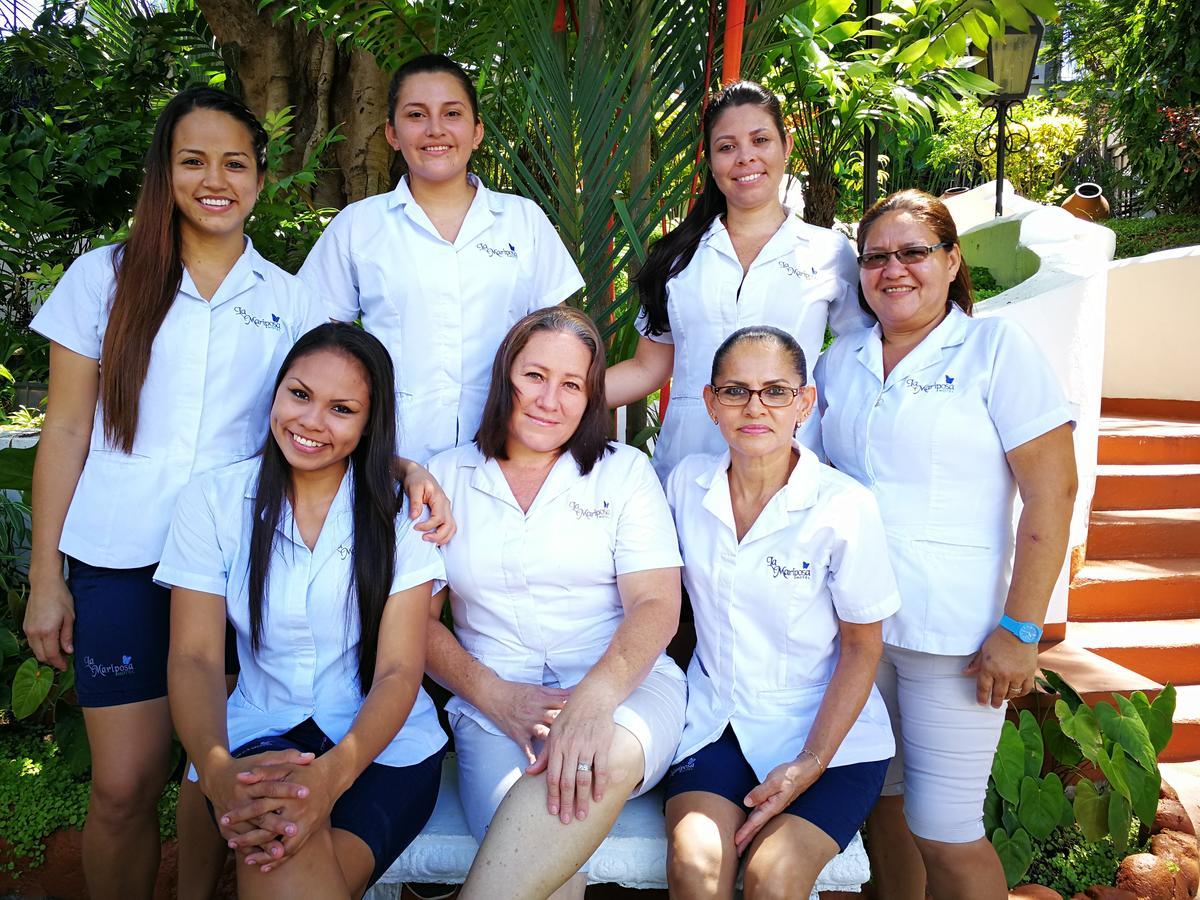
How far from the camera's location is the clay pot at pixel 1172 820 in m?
3.35

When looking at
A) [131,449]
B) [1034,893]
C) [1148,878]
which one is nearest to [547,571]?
[131,449]

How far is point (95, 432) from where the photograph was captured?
2.39 metres

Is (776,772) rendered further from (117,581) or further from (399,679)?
(117,581)

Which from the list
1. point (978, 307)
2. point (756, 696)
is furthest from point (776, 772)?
point (978, 307)

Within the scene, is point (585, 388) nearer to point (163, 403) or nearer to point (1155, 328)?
point (163, 403)

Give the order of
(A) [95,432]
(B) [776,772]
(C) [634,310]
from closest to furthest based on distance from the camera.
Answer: (B) [776,772], (A) [95,432], (C) [634,310]

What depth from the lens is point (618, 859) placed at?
7.61 ft

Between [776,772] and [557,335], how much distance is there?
1147 millimetres

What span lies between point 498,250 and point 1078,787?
247 centimetres

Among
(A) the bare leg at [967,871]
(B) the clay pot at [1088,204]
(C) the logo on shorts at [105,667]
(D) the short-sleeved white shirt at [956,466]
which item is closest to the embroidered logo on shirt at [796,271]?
(D) the short-sleeved white shirt at [956,466]

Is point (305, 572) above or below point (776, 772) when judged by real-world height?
above

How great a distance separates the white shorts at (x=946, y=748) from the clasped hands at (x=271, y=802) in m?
1.40

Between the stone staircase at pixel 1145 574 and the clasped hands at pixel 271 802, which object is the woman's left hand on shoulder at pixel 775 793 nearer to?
the clasped hands at pixel 271 802

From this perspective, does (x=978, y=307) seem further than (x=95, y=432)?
Yes
